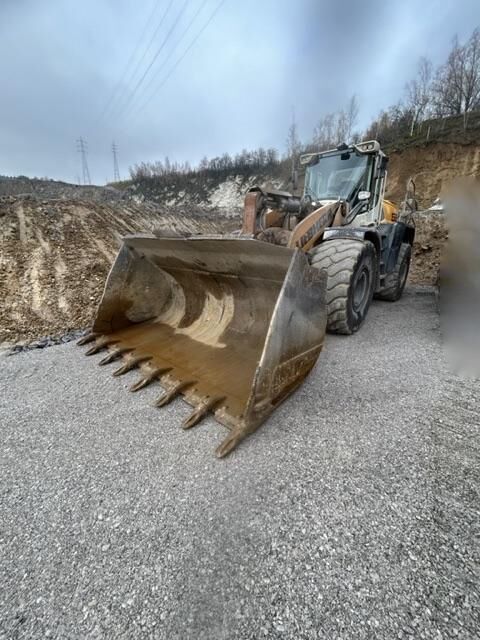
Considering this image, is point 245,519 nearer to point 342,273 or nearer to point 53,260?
point 342,273

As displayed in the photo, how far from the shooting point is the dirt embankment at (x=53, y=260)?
176 inches

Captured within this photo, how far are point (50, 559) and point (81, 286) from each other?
5.22 metres

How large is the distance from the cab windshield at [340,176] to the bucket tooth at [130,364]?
3.33m

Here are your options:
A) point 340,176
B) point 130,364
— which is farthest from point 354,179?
point 130,364

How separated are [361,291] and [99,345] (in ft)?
10.2

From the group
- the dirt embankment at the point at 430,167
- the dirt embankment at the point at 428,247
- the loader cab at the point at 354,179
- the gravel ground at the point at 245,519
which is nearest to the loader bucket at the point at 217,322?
the gravel ground at the point at 245,519

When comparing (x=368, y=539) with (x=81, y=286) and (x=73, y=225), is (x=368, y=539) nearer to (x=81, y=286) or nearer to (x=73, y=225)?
(x=81, y=286)

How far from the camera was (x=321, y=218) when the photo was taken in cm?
340

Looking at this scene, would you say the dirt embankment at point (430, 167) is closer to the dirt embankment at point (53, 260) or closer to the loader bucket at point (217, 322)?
the dirt embankment at point (53, 260)

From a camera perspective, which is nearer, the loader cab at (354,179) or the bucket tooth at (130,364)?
the bucket tooth at (130,364)

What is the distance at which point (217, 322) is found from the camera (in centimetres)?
317

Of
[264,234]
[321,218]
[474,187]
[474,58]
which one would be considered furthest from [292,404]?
[474,58]

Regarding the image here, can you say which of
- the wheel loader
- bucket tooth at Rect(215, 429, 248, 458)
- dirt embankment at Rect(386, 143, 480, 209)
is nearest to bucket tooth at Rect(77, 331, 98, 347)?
the wheel loader

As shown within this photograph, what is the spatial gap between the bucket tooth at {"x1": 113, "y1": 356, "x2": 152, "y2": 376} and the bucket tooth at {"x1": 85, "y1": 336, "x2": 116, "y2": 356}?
0.54 m
